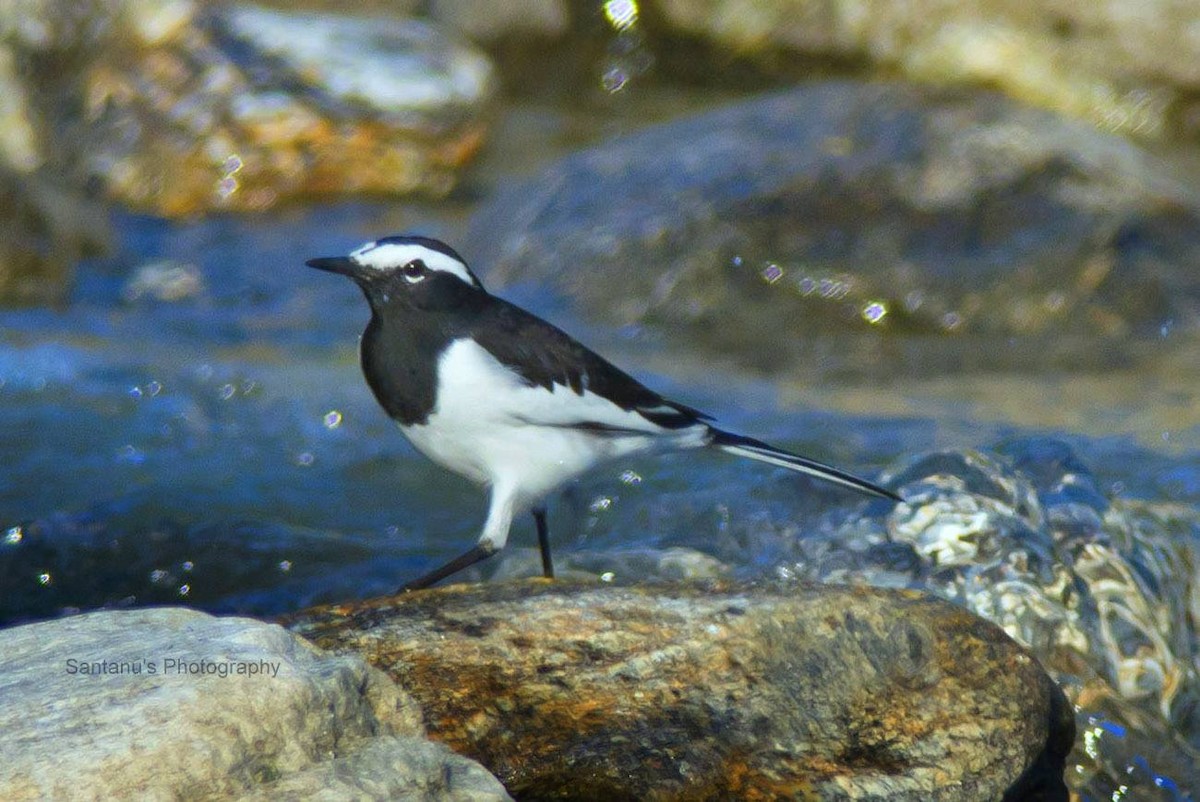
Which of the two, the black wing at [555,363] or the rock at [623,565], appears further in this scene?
the rock at [623,565]

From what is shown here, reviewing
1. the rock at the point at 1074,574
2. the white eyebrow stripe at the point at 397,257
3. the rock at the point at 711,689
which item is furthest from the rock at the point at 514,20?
the rock at the point at 711,689

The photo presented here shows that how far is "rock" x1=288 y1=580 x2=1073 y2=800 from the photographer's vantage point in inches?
144

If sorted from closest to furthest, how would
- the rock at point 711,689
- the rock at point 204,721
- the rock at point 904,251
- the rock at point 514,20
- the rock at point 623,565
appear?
1. the rock at point 204,721
2. the rock at point 711,689
3. the rock at point 623,565
4. the rock at point 904,251
5. the rock at point 514,20

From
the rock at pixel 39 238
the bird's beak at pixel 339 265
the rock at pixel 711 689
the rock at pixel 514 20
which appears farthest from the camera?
the rock at pixel 514 20

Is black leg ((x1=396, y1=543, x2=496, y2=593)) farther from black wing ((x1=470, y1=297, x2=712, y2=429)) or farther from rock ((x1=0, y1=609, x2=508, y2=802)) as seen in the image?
rock ((x1=0, y1=609, x2=508, y2=802))

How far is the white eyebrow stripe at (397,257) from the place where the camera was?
459 cm

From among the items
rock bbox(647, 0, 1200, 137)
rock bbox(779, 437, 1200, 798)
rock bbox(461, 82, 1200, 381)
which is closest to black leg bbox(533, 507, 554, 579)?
rock bbox(779, 437, 1200, 798)

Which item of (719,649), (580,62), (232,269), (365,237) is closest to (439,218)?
(365,237)

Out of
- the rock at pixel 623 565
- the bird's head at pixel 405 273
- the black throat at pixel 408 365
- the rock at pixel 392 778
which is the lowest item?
the rock at pixel 623 565

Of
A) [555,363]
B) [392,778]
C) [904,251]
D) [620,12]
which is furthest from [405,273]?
[620,12]

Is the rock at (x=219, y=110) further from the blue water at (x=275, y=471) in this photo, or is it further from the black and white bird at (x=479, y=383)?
the black and white bird at (x=479, y=383)

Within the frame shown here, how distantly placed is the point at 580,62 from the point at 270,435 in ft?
26.9

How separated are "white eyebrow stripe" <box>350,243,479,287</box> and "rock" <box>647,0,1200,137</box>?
31.0 ft

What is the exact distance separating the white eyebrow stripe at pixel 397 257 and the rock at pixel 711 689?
1.03m
